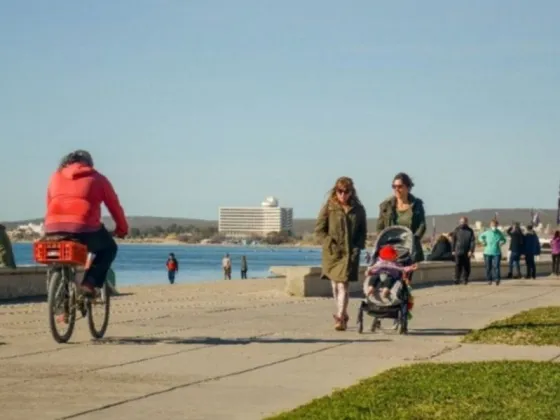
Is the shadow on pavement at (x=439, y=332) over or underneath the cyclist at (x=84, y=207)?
underneath

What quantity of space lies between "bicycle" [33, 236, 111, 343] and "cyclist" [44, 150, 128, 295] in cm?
10

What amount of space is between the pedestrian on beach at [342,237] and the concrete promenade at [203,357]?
586mm

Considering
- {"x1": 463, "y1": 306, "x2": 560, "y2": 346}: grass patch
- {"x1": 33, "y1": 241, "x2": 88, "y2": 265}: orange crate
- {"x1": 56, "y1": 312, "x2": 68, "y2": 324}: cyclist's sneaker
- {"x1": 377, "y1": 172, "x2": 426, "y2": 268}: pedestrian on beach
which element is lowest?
{"x1": 463, "y1": 306, "x2": 560, "y2": 346}: grass patch

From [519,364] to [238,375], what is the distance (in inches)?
88.0

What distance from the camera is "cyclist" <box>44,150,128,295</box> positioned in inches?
471

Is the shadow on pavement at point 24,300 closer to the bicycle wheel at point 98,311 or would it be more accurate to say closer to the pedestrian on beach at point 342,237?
the pedestrian on beach at point 342,237

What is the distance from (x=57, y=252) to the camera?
11.7m

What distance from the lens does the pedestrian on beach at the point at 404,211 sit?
1445 centimetres

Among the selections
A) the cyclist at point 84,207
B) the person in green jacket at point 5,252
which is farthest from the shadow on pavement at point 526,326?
the person in green jacket at point 5,252

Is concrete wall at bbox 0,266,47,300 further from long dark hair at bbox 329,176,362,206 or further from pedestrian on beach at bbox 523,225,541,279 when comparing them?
pedestrian on beach at bbox 523,225,541,279

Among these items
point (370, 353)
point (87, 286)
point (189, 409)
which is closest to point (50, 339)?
point (87, 286)

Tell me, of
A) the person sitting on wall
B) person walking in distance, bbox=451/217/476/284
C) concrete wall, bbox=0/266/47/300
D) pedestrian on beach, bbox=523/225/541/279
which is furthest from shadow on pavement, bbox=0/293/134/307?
the person sitting on wall

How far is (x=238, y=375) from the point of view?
9656 millimetres

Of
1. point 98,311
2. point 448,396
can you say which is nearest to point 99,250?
point 98,311
